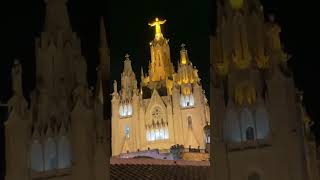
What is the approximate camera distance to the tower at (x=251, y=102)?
90.5 ft

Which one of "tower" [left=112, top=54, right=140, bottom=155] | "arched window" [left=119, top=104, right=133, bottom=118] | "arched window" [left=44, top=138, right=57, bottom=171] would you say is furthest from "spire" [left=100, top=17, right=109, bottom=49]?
"arched window" [left=119, top=104, right=133, bottom=118]

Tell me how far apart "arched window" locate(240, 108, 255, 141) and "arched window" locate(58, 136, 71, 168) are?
856cm

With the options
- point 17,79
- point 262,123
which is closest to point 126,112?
point 17,79

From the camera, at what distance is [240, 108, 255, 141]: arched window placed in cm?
2869

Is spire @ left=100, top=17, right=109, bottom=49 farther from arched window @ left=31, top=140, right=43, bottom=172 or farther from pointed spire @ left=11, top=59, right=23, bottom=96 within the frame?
arched window @ left=31, top=140, right=43, bottom=172

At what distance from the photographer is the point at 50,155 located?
3066cm

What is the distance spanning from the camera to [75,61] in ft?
107

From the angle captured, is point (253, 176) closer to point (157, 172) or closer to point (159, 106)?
point (157, 172)

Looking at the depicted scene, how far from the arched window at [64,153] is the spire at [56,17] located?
6.21 m

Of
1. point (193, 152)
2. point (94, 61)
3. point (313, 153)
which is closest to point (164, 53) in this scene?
point (193, 152)

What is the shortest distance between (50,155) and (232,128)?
914 cm

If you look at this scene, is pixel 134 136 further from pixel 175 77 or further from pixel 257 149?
pixel 257 149

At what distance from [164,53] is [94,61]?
37.1m

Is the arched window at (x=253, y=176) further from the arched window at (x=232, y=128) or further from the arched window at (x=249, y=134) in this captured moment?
the arched window at (x=232, y=128)
